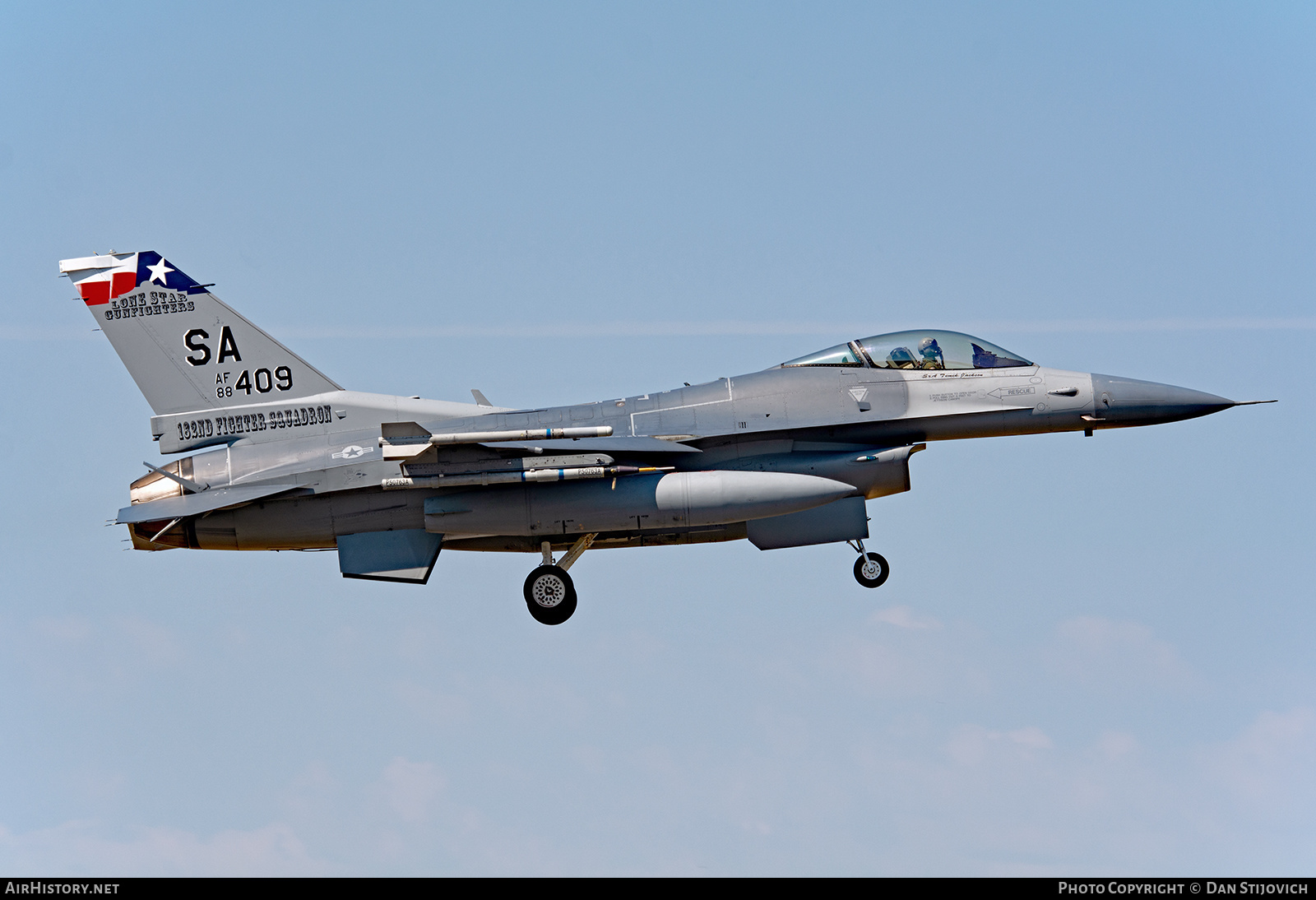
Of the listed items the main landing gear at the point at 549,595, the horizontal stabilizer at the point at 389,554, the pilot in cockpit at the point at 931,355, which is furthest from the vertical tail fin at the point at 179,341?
the pilot in cockpit at the point at 931,355

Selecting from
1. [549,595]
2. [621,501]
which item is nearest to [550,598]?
[549,595]

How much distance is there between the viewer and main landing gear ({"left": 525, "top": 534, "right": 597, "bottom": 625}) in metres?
22.0

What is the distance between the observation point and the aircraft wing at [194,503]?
21484mm

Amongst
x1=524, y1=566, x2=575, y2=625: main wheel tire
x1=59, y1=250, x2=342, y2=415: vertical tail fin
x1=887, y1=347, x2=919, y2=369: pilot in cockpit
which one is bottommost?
x1=524, y1=566, x2=575, y2=625: main wheel tire

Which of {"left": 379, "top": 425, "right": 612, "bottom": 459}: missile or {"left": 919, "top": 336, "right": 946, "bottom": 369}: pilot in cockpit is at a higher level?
{"left": 919, "top": 336, "right": 946, "bottom": 369}: pilot in cockpit

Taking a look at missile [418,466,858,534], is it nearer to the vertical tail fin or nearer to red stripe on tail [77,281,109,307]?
the vertical tail fin

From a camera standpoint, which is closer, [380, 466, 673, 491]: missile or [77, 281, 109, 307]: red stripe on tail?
[380, 466, 673, 491]: missile

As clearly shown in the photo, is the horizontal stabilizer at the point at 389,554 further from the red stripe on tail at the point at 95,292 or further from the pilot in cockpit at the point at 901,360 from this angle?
the pilot in cockpit at the point at 901,360

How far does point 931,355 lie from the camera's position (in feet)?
73.0

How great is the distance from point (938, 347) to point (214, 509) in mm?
10186

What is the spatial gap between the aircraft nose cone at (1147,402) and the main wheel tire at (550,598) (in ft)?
25.3

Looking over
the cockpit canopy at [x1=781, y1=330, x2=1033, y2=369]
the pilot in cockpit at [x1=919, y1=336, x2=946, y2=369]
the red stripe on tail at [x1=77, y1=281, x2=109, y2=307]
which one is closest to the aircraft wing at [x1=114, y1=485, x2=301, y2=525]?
the red stripe on tail at [x1=77, y1=281, x2=109, y2=307]

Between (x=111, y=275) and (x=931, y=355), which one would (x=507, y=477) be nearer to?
(x=931, y=355)
